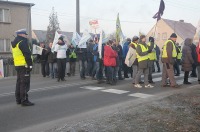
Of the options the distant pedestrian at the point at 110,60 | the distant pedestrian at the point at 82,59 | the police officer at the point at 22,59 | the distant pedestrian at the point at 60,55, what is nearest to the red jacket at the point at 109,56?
the distant pedestrian at the point at 110,60

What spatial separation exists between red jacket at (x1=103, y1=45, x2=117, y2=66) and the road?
0.88 m

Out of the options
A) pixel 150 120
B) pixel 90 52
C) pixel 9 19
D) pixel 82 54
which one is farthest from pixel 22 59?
pixel 9 19

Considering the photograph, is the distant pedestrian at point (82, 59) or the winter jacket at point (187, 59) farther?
the distant pedestrian at point (82, 59)

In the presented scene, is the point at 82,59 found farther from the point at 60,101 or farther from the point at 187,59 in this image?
the point at 60,101

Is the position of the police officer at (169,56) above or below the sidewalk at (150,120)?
above

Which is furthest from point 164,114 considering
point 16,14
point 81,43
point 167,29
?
point 167,29

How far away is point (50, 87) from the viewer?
1208 centimetres

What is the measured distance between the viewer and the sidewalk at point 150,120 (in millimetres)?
5664

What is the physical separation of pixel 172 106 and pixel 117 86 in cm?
474

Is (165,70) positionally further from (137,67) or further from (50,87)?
(50,87)

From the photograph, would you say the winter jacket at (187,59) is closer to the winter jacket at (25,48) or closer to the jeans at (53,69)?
the jeans at (53,69)

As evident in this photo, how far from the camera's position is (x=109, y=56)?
12273 millimetres

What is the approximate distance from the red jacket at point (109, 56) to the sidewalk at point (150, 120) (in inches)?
183

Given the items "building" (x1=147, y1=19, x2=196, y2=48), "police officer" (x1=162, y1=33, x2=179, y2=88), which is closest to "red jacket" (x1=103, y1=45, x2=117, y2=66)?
"police officer" (x1=162, y1=33, x2=179, y2=88)
